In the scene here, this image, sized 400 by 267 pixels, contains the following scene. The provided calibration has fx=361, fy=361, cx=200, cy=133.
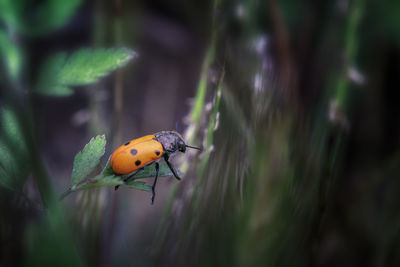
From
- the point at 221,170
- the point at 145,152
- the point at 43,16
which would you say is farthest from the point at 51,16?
the point at 221,170

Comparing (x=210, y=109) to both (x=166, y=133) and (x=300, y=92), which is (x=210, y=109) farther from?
(x=300, y=92)

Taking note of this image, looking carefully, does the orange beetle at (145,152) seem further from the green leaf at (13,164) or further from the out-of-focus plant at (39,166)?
the green leaf at (13,164)

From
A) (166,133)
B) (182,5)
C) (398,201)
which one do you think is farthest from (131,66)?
(398,201)

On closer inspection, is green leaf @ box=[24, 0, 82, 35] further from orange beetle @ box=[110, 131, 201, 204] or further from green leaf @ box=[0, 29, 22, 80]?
orange beetle @ box=[110, 131, 201, 204]

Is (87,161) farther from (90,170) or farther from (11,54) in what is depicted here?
(11,54)

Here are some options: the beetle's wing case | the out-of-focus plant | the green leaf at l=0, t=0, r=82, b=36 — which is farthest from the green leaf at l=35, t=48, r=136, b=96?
the green leaf at l=0, t=0, r=82, b=36

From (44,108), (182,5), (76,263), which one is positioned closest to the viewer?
(76,263)
